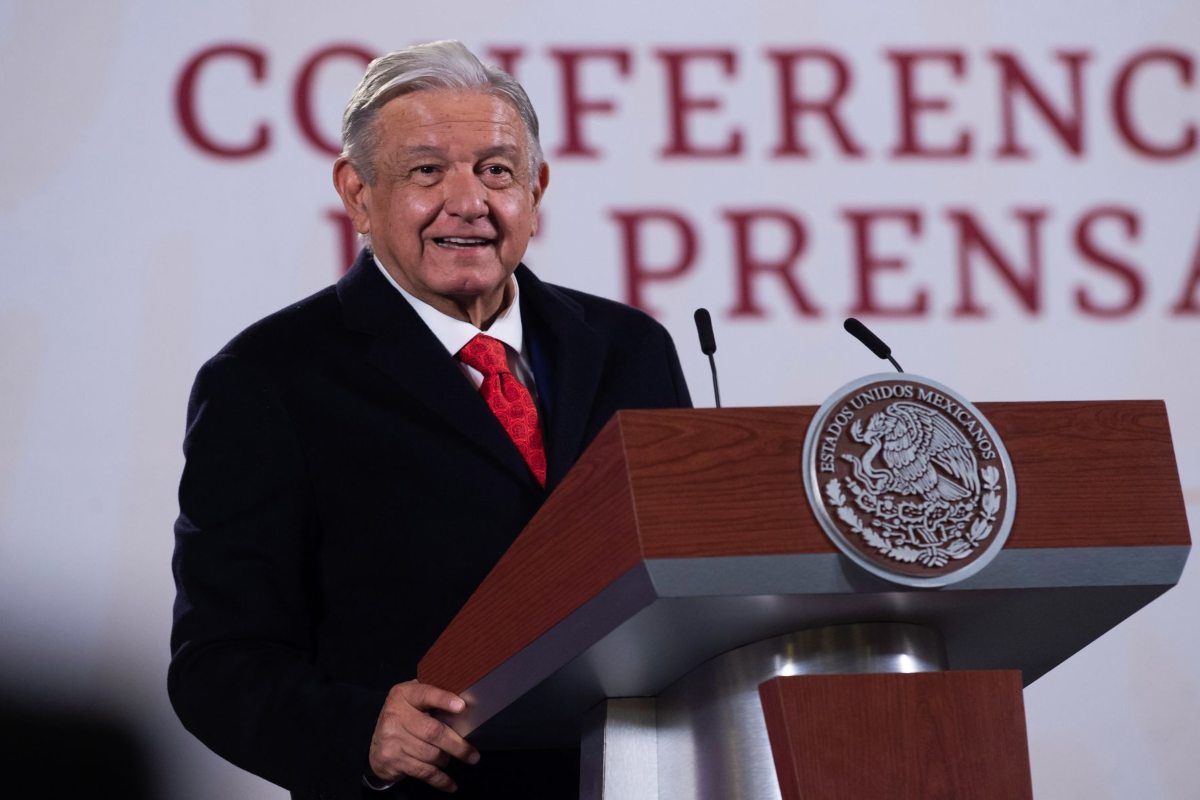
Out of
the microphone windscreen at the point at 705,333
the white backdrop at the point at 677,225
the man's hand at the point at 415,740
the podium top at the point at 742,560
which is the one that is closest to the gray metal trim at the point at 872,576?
the podium top at the point at 742,560

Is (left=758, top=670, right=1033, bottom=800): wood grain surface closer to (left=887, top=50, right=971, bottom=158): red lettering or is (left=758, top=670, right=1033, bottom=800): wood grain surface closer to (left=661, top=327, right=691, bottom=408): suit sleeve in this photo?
(left=661, top=327, right=691, bottom=408): suit sleeve

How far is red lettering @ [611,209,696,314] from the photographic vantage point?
280 centimetres

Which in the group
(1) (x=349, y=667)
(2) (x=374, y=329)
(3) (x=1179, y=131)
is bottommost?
(1) (x=349, y=667)

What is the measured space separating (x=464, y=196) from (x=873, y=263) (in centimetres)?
124

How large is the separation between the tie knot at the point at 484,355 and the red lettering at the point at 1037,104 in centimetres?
143

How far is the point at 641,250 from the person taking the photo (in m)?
2.81

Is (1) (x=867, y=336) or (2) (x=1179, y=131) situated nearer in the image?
(1) (x=867, y=336)

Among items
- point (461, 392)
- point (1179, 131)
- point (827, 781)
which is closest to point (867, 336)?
point (461, 392)

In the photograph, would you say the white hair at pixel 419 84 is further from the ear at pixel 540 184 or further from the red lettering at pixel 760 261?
the red lettering at pixel 760 261

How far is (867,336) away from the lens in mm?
1483

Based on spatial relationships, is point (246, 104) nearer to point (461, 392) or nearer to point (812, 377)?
point (812, 377)

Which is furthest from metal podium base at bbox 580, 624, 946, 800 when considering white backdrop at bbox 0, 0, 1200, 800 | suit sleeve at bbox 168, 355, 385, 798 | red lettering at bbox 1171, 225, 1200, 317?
red lettering at bbox 1171, 225, 1200, 317

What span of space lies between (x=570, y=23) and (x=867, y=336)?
151 centimetres

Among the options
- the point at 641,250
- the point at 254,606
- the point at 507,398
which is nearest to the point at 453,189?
the point at 507,398
